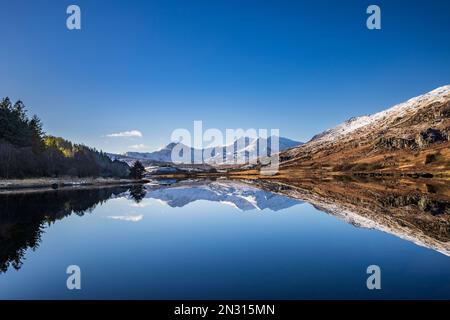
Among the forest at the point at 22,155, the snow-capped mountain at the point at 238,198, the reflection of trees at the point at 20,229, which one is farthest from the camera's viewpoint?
the forest at the point at 22,155

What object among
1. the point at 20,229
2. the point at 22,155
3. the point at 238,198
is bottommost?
the point at 20,229

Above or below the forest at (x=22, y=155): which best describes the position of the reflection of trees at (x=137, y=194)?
below

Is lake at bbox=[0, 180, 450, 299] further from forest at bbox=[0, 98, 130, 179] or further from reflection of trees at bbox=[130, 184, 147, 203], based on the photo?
forest at bbox=[0, 98, 130, 179]

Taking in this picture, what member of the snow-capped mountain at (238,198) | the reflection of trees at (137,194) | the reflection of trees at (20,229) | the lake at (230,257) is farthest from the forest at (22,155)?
the lake at (230,257)

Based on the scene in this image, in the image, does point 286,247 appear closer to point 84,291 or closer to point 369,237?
point 369,237

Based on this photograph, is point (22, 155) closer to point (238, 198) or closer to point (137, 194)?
point (137, 194)

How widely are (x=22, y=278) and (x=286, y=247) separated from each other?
45.3 feet

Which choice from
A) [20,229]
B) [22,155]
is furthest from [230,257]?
[22,155]

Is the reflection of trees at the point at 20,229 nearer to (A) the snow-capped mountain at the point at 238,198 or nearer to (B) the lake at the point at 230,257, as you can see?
(B) the lake at the point at 230,257

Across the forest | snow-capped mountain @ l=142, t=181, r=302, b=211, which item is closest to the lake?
snow-capped mountain @ l=142, t=181, r=302, b=211

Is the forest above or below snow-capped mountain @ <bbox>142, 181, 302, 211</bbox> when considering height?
above

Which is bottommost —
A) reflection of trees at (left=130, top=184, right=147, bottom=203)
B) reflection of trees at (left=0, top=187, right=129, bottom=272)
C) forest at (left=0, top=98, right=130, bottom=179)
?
reflection of trees at (left=130, top=184, right=147, bottom=203)
